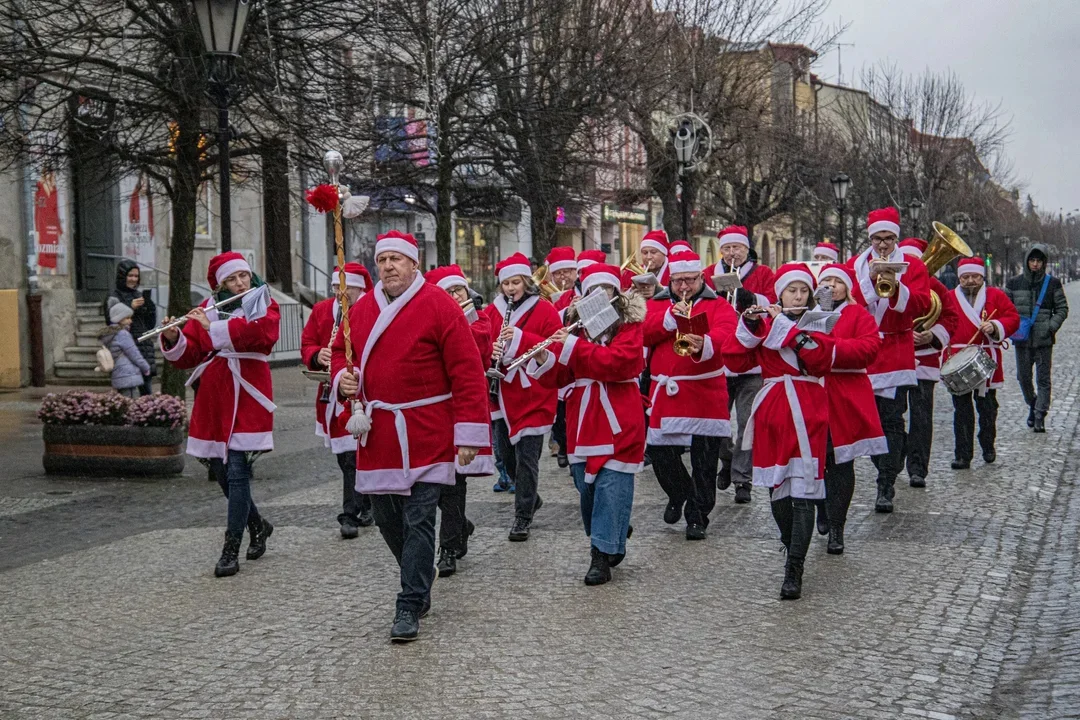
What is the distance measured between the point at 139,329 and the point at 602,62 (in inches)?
357

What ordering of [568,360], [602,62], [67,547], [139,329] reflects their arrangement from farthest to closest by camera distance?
[602,62] < [139,329] < [67,547] < [568,360]

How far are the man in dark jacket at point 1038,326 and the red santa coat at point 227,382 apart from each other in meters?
9.78

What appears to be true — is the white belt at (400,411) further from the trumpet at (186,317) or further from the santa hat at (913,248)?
the santa hat at (913,248)

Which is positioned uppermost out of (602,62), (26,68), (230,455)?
(602,62)

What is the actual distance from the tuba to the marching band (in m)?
0.02

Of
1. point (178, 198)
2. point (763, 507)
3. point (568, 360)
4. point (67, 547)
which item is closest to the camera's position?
point (568, 360)

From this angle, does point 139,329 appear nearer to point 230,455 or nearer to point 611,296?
point 230,455

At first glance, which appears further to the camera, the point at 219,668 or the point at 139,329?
the point at 139,329

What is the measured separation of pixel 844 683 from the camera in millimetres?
5852

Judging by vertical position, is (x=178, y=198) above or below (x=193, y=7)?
below

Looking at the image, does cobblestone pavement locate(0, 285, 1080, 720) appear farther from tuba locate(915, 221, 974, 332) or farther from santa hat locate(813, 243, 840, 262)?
santa hat locate(813, 243, 840, 262)

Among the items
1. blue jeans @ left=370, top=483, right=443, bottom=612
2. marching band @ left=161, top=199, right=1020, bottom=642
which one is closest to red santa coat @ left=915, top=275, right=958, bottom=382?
marching band @ left=161, top=199, right=1020, bottom=642

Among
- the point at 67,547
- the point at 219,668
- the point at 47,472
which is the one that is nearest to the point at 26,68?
the point at 47,472

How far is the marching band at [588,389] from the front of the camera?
21.9ft
